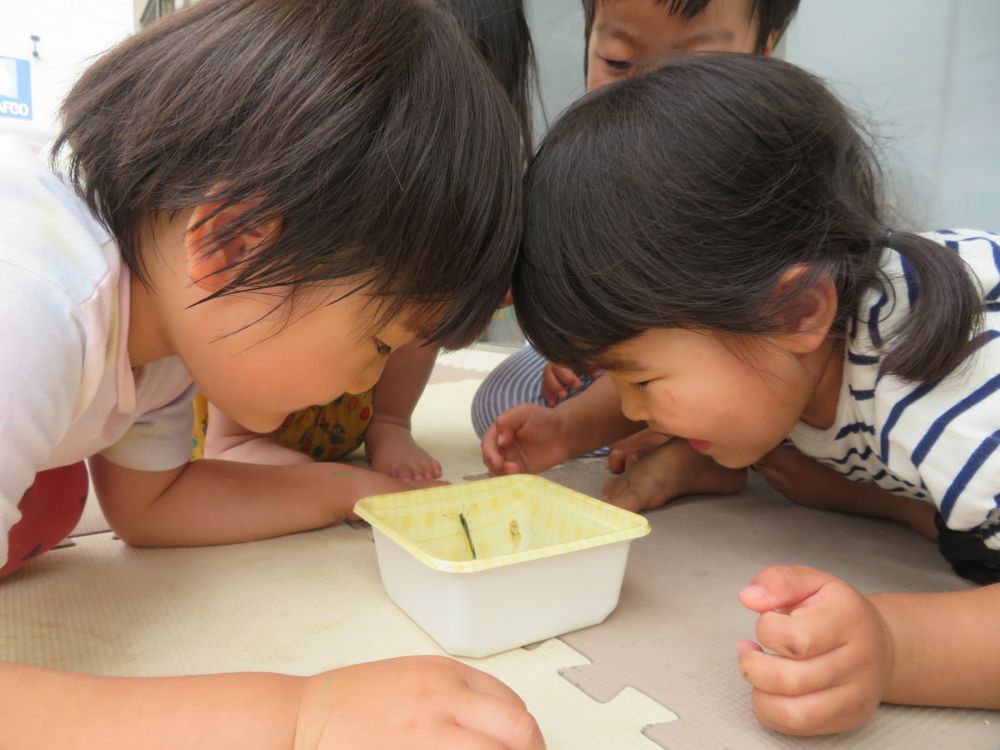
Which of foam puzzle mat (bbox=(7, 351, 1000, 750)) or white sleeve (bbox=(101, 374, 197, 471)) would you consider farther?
white sleeve (bbox=(101, 374, 197, 471))

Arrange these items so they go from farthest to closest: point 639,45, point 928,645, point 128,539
Answer: point 639,45, point 128,539, point 928,645

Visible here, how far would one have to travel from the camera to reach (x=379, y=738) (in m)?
0.38

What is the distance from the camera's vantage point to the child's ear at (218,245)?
0.51 meters

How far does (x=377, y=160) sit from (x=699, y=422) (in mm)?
356

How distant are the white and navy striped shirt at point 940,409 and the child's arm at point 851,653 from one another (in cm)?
8

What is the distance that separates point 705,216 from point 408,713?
0.43 meters

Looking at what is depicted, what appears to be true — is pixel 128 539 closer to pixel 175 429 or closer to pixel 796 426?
pixel 175 429

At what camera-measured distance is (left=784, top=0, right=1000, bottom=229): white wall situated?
1366mm

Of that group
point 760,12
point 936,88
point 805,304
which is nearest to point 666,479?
point 805,304

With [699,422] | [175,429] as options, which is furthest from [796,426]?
[175,429]

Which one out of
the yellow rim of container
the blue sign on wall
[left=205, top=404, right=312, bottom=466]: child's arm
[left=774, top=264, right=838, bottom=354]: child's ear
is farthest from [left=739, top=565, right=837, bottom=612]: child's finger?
the blue sign on wall

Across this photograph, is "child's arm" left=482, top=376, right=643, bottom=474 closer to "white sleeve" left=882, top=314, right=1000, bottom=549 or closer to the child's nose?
the child's nose

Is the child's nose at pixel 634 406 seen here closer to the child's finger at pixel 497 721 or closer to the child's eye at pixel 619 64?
the child's finger at pixel 497 721

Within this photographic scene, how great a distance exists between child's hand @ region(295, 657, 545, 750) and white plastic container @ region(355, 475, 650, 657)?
0.34ft
